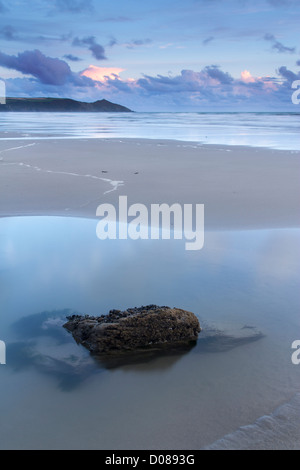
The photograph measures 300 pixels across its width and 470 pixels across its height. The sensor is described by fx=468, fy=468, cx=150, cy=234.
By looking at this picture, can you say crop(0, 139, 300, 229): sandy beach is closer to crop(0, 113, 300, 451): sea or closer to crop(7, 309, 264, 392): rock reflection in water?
crop(0, 113, 300, 451): sea

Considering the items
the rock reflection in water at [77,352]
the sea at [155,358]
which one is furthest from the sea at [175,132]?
the rock reflection in water at [77,352]

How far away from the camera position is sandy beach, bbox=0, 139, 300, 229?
7695 mm

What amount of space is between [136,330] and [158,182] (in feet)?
22.5

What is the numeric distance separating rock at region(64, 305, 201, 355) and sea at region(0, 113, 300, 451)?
4.0 inches

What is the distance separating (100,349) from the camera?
332cm

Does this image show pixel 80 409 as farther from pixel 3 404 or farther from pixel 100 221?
pixel 100 221

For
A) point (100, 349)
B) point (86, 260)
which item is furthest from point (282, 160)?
point (100, 349)

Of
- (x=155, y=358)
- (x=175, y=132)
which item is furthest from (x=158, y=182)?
(x=175, y=132)

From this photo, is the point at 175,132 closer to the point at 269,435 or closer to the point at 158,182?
the point at 158,182

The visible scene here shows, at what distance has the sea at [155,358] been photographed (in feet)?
8.63

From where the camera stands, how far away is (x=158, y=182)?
10.0m

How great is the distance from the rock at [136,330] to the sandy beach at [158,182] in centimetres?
340

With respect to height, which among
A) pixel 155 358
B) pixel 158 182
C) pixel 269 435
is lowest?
pixel 269 435
